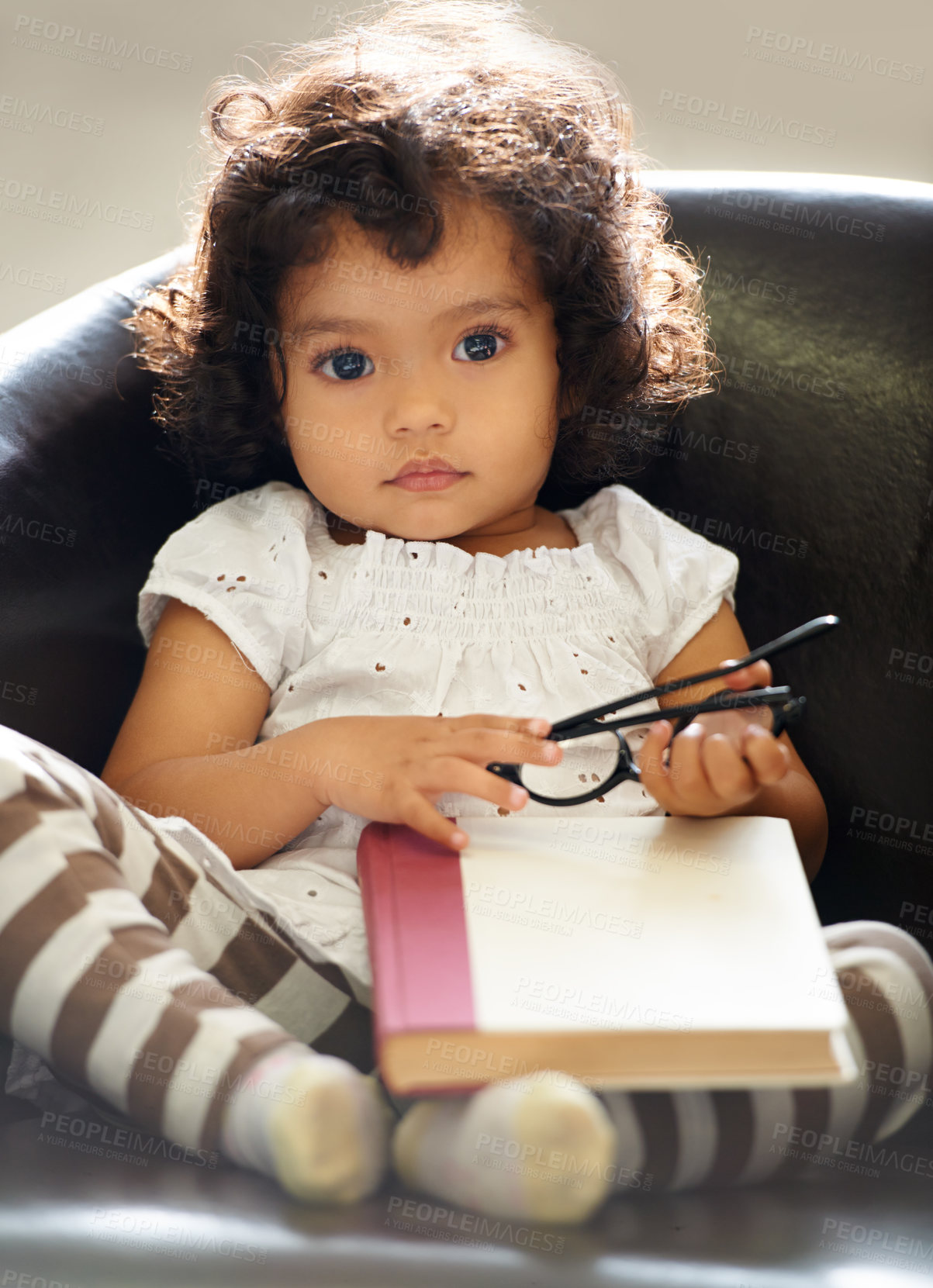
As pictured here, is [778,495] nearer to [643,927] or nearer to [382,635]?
[382,635]

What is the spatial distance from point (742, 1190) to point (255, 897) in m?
0.32

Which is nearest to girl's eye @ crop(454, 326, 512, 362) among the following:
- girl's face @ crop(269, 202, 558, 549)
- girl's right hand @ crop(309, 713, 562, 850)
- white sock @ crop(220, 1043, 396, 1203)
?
girl's face @ crop(269, 202, 558, 549)

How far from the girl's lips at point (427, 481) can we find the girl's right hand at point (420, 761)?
20 centimetres

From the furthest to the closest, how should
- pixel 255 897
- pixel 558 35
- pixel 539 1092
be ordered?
pixel 558 35, pixel 255 897, pixel 539 1092

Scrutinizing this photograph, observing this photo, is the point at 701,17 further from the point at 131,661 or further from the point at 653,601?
the point at 131,661

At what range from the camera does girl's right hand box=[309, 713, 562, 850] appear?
2.27 ft

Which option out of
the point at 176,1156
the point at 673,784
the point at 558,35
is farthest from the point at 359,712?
the point at 558,35

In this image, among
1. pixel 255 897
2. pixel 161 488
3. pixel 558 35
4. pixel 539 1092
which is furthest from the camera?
pixel 558 35

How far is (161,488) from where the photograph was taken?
1003 mm

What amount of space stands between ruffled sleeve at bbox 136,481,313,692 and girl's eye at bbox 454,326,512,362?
0.20m

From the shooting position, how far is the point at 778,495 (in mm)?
996

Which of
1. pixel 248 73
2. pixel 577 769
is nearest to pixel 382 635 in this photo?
pixel 577 769

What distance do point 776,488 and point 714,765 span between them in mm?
386

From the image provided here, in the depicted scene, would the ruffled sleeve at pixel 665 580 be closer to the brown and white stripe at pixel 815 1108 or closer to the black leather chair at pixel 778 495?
the black leather chair at pixel 778 495
